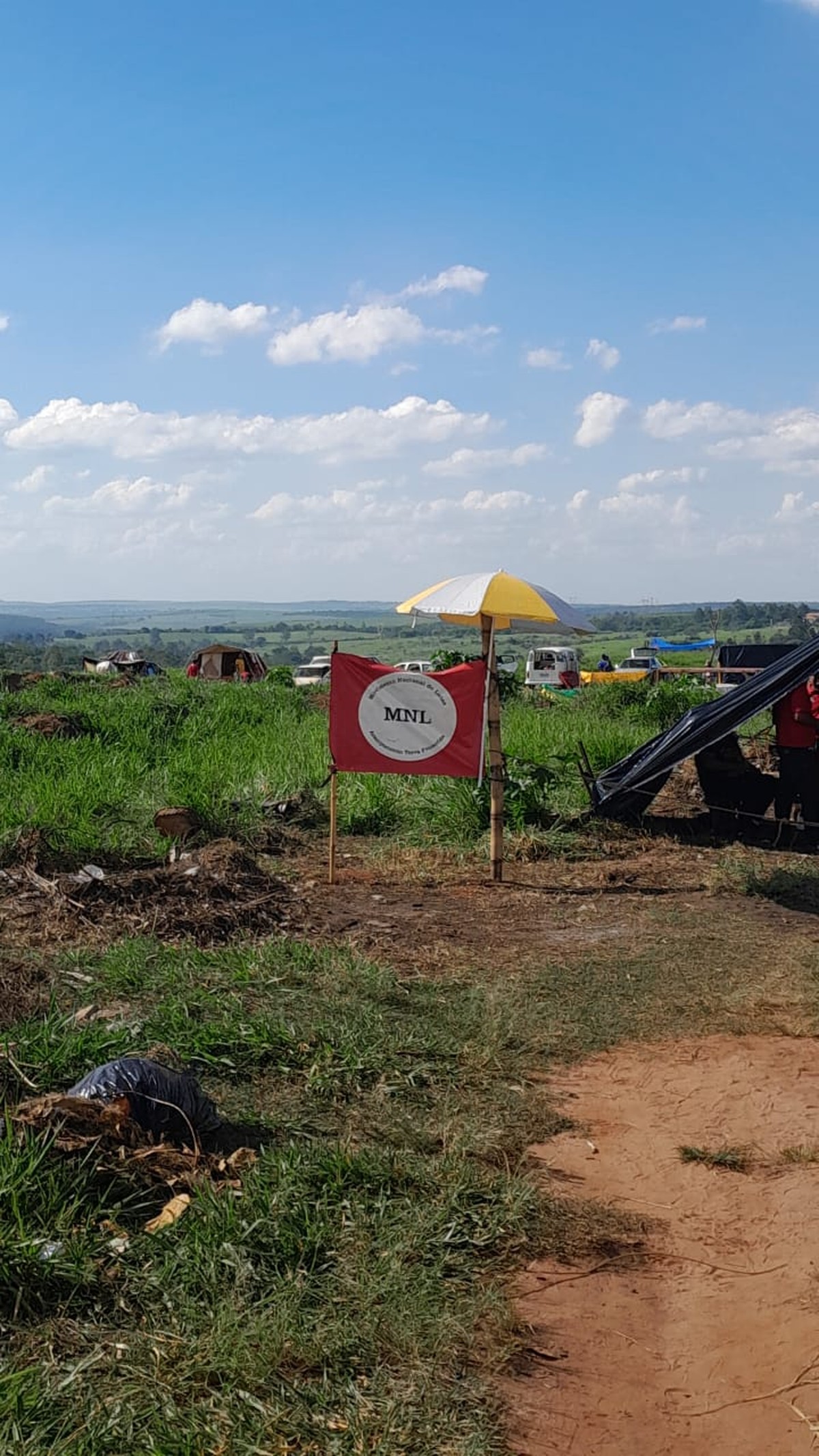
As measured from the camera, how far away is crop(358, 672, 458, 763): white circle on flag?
1024cm

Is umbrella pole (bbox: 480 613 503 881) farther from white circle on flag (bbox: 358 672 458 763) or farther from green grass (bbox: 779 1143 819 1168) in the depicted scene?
green grass (bbox: 779 1143 819 1168)

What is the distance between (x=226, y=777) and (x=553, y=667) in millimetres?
26974

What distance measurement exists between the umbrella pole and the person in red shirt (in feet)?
8.84

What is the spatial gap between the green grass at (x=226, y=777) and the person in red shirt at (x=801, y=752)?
2091 mm

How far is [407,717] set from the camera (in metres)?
10.3

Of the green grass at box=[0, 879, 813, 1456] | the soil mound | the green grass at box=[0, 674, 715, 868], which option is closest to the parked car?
the green grass at box=[0, 674, 715, 868]

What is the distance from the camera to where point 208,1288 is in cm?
387

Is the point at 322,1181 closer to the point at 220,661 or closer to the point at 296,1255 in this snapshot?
the point at 296,1255

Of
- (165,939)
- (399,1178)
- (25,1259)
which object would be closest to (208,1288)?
(25,1259)

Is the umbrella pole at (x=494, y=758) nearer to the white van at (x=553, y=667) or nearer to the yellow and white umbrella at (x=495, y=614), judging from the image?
the yellow and white umbrella at (x=495, y=614)

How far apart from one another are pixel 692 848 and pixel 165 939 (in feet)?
18.2

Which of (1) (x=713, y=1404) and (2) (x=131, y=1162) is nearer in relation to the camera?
(1) (x=713, y=1404)

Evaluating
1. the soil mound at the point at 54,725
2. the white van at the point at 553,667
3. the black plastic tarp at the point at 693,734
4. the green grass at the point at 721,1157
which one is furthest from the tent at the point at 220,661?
the green grass at the point at 721,1157

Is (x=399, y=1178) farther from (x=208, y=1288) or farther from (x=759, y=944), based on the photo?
(x=759, y=944)
